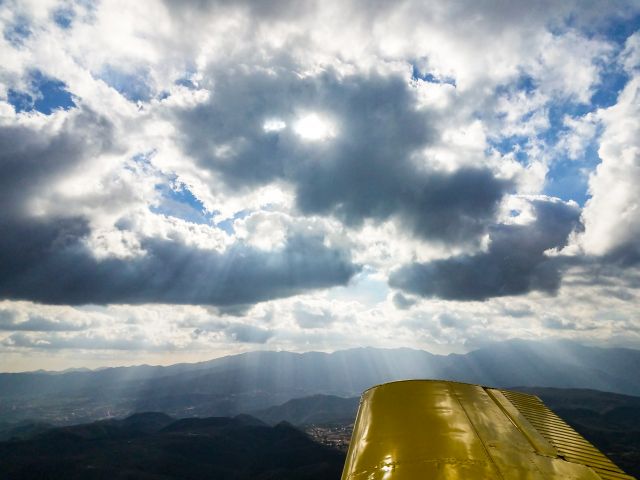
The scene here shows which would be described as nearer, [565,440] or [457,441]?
[457,441]

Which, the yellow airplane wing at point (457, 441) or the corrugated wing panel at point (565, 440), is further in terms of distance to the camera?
the corrugated wing panel at point (565, 440)

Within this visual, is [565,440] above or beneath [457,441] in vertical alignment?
beneath

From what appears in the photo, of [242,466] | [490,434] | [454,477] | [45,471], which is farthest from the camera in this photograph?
[242,466]

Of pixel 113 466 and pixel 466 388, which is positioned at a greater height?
pixel 466 388

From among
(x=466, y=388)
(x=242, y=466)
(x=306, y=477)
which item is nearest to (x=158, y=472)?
(x=242, y=466)

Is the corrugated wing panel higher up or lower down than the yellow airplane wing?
lower down

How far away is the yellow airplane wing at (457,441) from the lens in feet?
19.5

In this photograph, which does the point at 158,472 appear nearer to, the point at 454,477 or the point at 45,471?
the point at 45,471

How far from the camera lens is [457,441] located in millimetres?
6762

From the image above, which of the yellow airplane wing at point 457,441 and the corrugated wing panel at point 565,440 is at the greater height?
the yellow airplane wing at point 457,441

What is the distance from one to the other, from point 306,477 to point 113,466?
101196mm

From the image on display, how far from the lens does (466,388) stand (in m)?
11.0

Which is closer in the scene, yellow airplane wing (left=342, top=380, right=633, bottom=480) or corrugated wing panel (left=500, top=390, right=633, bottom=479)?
yellow airplane wing (left=342, top=380, right=633, bottom=480)

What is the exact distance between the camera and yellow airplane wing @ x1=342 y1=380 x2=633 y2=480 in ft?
19.5
